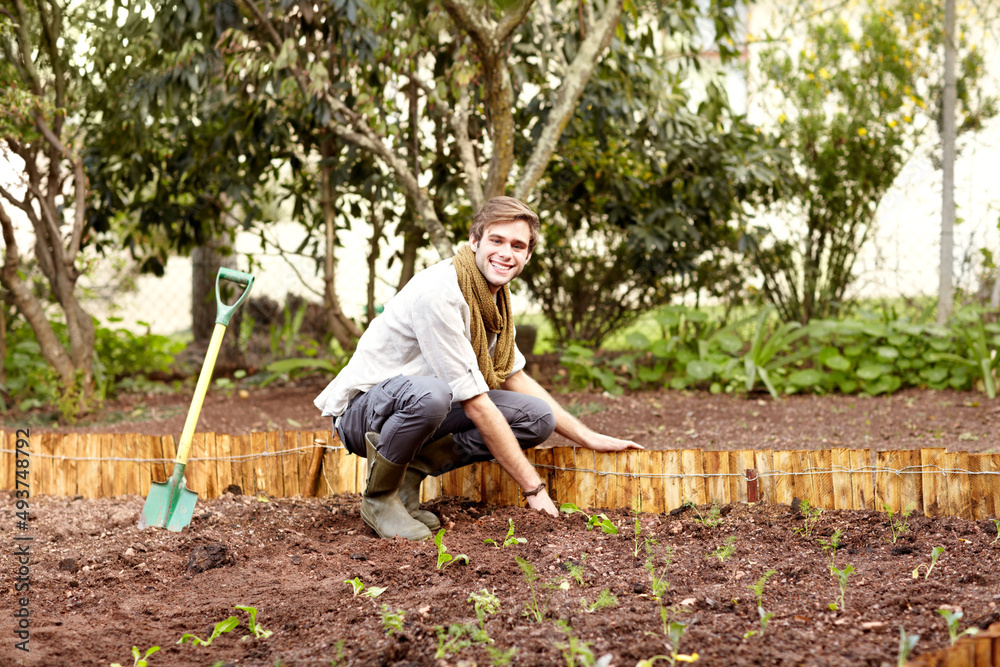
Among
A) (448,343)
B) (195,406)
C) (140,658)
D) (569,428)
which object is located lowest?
(140,658)

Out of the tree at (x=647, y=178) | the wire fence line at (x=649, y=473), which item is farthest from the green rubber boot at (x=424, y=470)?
the tree at (x=647, y=178)

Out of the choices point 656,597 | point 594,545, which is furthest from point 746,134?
point 656,597

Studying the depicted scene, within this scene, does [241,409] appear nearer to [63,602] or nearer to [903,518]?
[63,602]

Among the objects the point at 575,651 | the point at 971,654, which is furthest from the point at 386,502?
the point at 971,654

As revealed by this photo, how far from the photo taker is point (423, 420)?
2.33 metres

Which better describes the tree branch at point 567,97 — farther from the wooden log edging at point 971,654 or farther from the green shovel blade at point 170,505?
the wooden log edging at point 971,654

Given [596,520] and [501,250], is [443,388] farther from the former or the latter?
[596,520]

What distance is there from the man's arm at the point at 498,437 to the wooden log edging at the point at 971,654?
121cm

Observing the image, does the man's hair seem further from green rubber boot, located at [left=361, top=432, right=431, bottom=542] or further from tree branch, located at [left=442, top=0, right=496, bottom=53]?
tree branch, located at [left=442, top=0, right=496, bottom=53]

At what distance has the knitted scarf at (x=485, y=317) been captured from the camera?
7.81 feet

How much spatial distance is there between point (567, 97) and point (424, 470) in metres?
1.91

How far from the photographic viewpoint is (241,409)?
476 centimetres

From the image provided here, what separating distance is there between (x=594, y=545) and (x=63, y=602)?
1.37m

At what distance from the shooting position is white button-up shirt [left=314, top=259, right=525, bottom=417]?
229cm
